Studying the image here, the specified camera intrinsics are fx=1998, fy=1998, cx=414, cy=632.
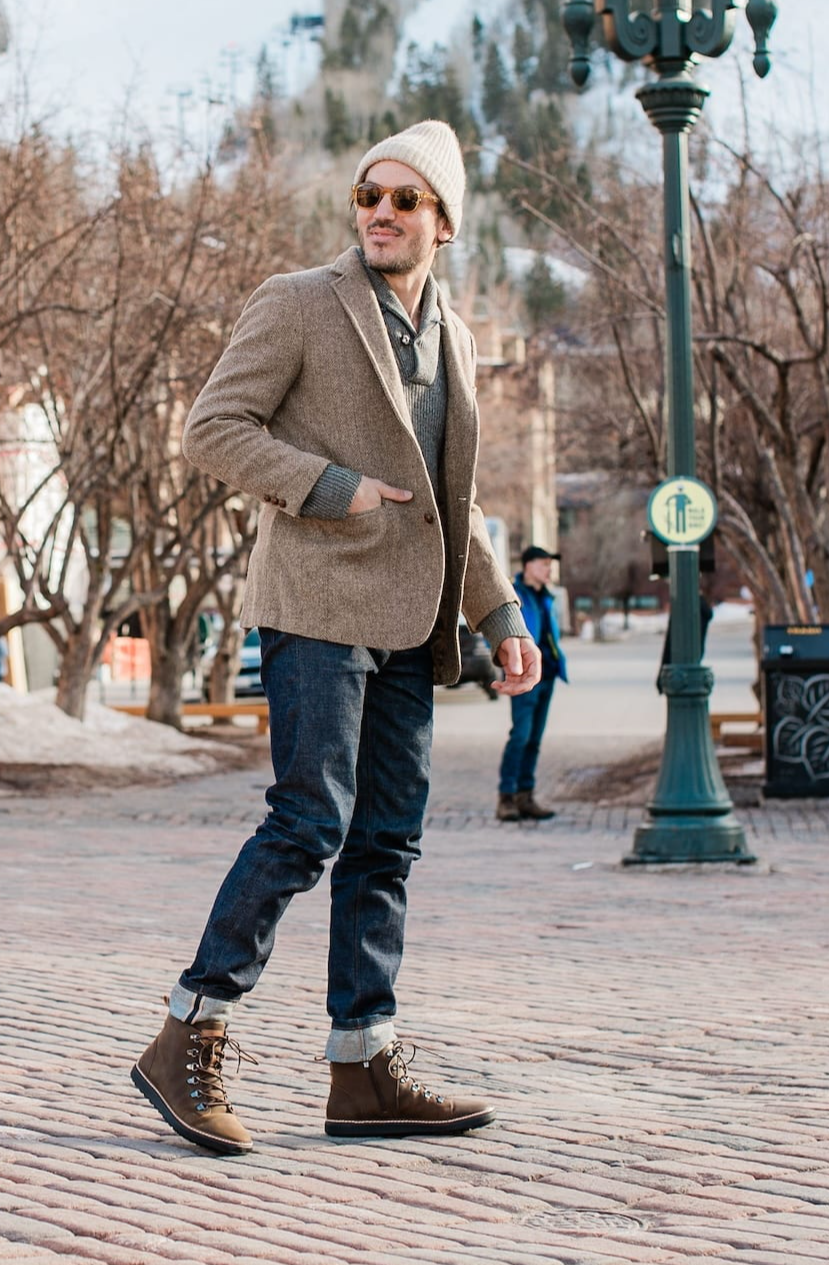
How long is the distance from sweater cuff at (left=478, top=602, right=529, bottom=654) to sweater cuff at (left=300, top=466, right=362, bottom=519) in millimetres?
545

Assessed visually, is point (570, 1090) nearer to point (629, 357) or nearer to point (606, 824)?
point (606, 824)

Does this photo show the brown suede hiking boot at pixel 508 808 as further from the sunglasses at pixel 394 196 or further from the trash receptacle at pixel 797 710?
the sunglasses at pixel 394 196

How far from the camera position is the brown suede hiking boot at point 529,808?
1369 centimetres

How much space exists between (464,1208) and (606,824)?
1017cm

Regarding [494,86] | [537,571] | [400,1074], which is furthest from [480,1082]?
[494,86]

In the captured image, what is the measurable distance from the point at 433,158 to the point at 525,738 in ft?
30.2

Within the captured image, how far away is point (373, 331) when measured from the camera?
4070 millimetres

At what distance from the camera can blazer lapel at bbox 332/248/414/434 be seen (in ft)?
13.3

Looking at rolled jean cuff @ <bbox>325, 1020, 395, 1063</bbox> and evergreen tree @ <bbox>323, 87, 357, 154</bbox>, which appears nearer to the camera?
rolled jean cuff @ <bbox>325, 1020, 395, 1063</bbox>

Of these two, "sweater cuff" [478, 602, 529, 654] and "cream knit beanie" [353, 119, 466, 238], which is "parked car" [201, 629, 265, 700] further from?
"cream knit beanie" [353, 119, 466, 238]

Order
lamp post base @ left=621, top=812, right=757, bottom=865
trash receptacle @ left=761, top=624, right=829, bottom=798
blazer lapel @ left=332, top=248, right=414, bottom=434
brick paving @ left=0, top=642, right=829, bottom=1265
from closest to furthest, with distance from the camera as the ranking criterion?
brick paving @ left=0, top=642, right=829, bottom=1265 → blazer lapel @ left=332, top=248, right=414, bottom=434 → lamp post base @ left=621, top=812, right=757, bottom=865 → trash receptacle @ left=761, top=624, right=829, bottom=798

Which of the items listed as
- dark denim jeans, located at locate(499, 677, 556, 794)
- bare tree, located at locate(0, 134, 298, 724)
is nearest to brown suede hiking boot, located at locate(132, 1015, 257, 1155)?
dark denim jeans, located at locate(499, 677, 556, 794)

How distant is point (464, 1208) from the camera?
3557 millimetres

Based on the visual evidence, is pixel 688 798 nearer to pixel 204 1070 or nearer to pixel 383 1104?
pixel 383 1104
